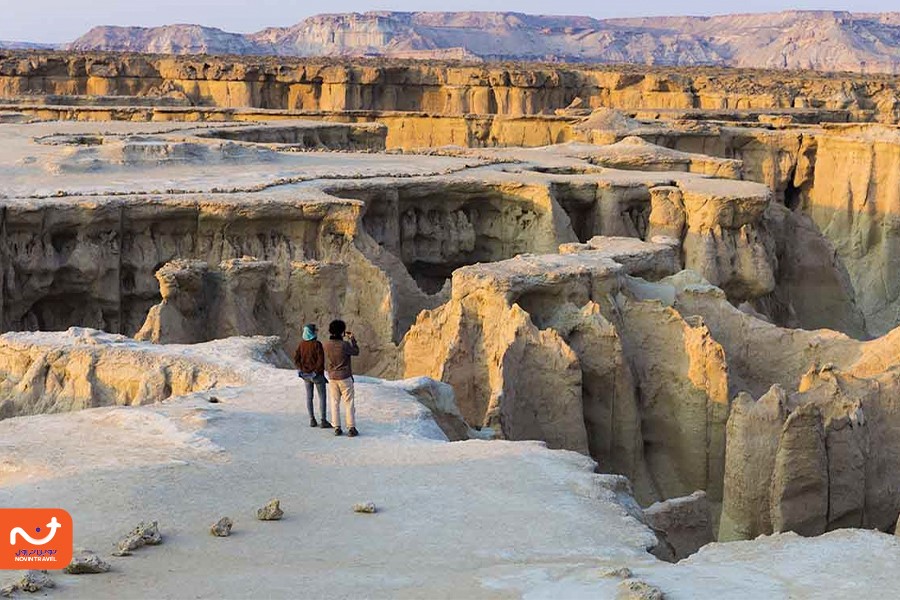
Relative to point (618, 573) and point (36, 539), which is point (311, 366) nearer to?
point (36, 539)

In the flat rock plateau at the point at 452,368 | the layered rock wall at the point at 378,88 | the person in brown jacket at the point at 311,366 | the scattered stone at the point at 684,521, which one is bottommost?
the scattered stone at the point at 684,521

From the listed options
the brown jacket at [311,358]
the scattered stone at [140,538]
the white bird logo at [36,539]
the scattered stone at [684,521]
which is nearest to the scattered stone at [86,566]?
the scattered stone at [140,538]

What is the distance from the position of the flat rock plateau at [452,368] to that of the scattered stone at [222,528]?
0.02 m

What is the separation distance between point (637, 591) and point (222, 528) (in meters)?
2.39

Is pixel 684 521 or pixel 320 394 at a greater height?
pixel 320 394

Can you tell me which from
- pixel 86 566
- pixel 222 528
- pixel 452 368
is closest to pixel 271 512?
pixel 222 528

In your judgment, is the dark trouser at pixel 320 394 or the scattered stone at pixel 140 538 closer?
the scattered stone at pixel 140 538

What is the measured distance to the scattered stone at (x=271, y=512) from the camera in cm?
840

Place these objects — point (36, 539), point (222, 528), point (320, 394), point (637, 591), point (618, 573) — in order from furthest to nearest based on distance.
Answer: point (320, 394), point (222, 528), point (36, 539), point (618, 573), point (637, 591)

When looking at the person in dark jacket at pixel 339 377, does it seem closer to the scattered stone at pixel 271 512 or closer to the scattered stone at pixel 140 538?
the scattered stone at pixel 271 512

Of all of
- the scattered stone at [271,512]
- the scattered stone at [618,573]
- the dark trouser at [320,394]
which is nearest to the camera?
the scattered stone at [618,573]

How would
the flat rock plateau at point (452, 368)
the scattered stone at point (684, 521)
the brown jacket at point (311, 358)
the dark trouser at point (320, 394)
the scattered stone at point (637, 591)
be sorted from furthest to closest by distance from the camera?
1. the scattered stone at point (684, 521)
2. the brown jacket at point (311, 358)
3. the dark trouser at point (320, 394)
4. the flat rock plateau at point (452, 368)
5. the scattered stone at point (637, 591)

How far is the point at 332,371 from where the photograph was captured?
10.3 m

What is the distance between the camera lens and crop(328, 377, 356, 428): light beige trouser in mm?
10234
